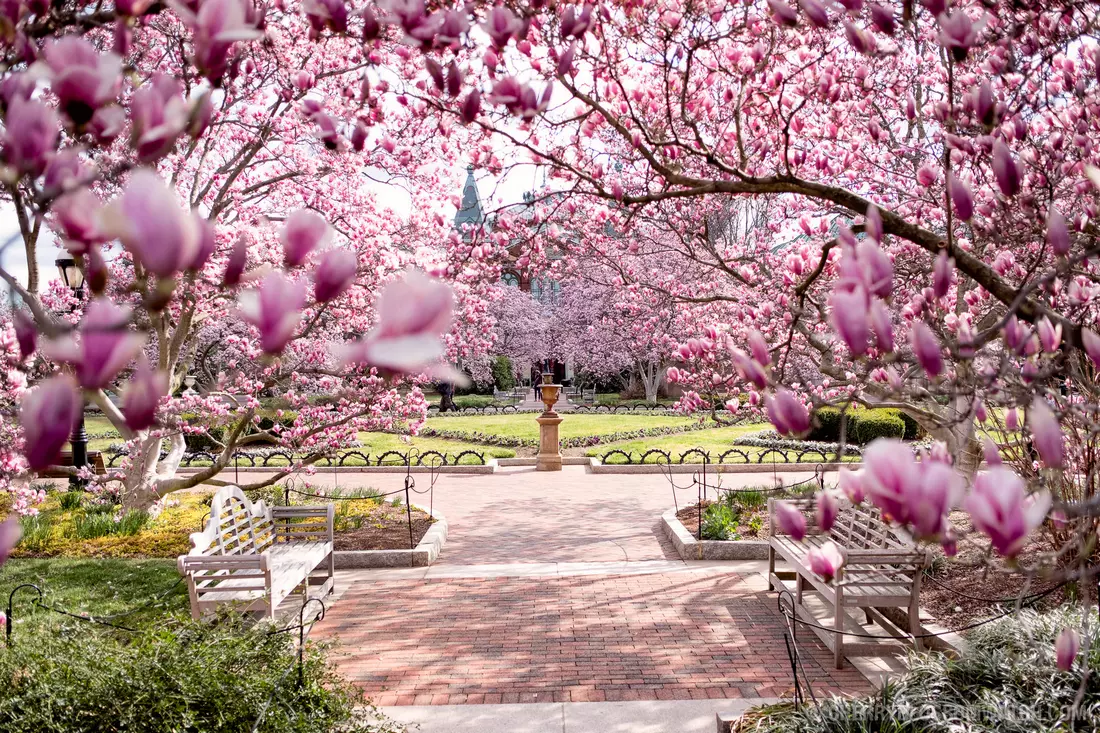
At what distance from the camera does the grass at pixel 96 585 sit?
6.55 m

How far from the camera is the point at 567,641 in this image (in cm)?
632

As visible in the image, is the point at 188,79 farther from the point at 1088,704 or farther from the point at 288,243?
the point at 1088,704

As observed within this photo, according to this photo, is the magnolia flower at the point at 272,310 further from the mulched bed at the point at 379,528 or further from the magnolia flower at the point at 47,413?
the mulched bed at the point at 379,528

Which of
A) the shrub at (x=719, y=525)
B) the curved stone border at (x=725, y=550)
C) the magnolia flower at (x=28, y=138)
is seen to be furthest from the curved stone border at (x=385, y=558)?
the magnolia flower at (x=28, y=138)

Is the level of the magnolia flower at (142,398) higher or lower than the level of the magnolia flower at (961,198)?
lower

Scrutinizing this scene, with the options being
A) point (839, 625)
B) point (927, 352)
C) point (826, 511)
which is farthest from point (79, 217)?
point (839, 625)

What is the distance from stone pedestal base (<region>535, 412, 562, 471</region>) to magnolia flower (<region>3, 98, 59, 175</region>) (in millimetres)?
16066

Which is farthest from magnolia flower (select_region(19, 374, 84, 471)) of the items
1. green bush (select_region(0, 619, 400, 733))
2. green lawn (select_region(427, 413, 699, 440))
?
green lawn (select_region(427, 413, 699, 440))

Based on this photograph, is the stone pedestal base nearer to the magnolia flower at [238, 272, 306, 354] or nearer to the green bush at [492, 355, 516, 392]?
the magnolia flower at [238, 272, 306, 354]

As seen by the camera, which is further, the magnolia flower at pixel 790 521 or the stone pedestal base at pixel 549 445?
the stone pedestal base at pixel 549 445

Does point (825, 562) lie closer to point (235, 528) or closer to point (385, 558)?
point (235, 528)

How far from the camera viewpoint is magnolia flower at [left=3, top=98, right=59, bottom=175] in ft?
3.97

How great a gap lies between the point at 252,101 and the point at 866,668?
8.45m

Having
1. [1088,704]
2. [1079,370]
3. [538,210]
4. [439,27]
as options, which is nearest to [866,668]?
[1088,704]
